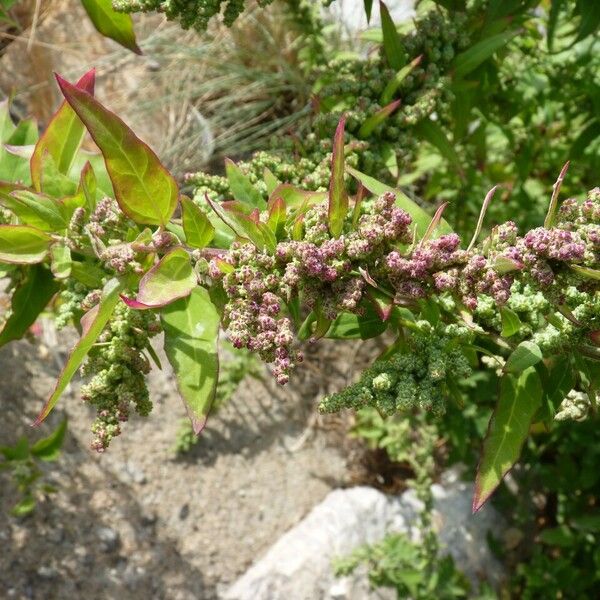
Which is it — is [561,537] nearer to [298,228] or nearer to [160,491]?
[160,491]

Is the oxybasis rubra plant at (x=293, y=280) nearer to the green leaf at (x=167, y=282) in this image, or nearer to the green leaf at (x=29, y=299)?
the green leaf at (x=167, y=282)

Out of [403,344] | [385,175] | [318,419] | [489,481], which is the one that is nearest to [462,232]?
[318,419]

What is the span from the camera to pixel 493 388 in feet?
10.2

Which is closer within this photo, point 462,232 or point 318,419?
point 462,232

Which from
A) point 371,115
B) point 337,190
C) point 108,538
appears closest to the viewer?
point 337,190

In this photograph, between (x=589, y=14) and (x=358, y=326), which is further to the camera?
(x=589, y=14)

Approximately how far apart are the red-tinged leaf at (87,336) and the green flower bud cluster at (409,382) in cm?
41

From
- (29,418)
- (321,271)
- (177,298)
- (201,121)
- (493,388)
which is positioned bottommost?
(29,418)

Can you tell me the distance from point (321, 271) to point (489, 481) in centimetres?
51

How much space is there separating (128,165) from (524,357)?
81cm

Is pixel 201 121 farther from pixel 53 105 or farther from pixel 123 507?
pixel 123 507

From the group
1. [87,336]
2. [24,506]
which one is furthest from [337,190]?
[24,506]

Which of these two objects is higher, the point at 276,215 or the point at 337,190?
the point at 337,190

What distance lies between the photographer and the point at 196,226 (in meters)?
1.33
